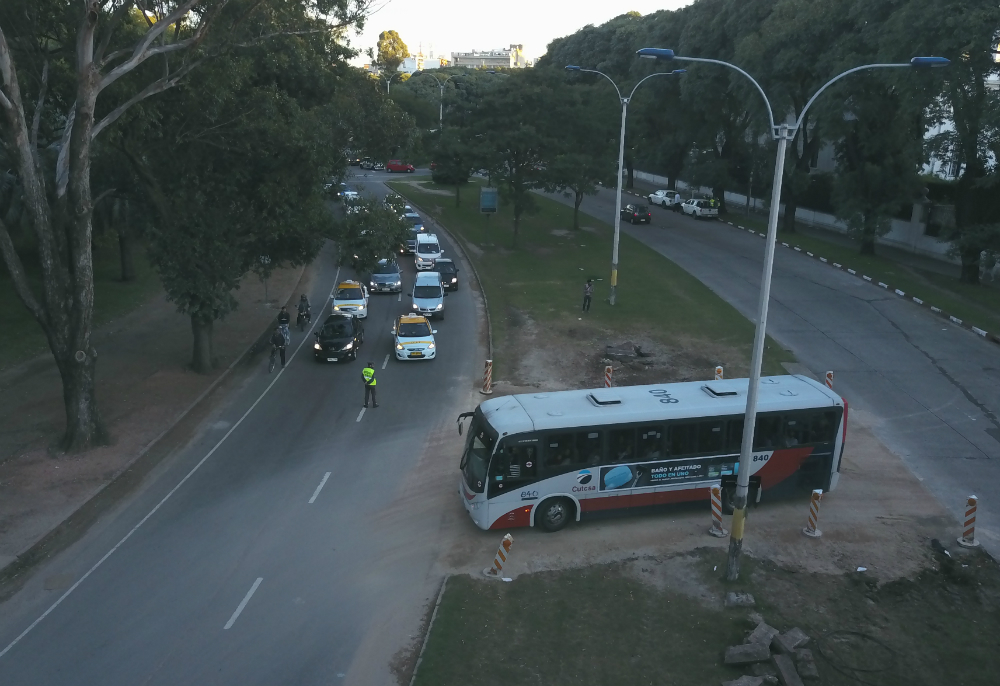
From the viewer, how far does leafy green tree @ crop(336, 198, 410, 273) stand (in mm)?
25938

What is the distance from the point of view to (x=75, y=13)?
65.8 feet

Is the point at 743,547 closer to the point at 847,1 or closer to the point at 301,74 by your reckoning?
the point at 301,74

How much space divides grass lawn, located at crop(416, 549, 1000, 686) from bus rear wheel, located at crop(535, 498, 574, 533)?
152 centimetres

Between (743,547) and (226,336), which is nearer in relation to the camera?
(743,547)

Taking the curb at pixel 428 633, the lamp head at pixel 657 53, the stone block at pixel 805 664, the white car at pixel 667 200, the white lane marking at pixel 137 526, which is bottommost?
the white lane marking at pixel 137 526

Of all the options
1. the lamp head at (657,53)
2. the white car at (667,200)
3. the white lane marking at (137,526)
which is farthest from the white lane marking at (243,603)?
the white car at (667,200)

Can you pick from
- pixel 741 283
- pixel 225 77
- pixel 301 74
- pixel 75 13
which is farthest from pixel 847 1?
pixel 75 13

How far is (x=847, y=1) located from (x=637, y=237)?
1713cm

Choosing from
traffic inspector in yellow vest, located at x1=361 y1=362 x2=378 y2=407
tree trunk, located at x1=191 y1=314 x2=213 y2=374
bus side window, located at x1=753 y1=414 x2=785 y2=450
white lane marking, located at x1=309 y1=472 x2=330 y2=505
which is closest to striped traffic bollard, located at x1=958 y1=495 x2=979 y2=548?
bus side window, located at x1=753 y1=414 x2=785 y2=450

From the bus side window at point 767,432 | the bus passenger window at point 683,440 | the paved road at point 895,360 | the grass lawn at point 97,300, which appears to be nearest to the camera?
the bus passenger window at point 683,440

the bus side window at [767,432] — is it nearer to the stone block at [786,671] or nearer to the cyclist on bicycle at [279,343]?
the stone block at [786,671]

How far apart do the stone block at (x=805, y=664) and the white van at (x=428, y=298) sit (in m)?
23.8

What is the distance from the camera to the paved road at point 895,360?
19766 mm

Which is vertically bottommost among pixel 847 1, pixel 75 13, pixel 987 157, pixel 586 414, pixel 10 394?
pixel 10 394
